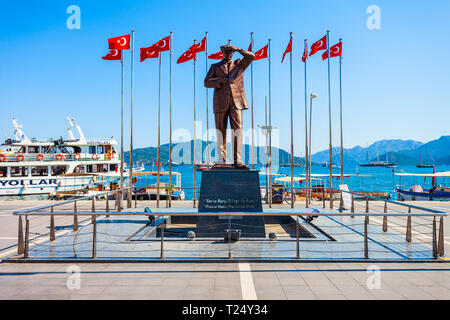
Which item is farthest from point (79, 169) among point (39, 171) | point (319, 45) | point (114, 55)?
point (319, 45)

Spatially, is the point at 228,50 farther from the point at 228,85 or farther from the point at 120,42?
the point at 120,42

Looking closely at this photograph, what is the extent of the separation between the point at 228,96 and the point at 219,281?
536cm

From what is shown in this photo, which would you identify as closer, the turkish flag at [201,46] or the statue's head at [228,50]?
the statue's head at [228,50]

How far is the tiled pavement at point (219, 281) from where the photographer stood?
376 cm

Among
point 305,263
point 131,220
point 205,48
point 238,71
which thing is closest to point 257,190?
point 305,263

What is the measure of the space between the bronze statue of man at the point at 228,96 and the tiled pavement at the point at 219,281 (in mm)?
3898

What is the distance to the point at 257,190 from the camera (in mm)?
7480

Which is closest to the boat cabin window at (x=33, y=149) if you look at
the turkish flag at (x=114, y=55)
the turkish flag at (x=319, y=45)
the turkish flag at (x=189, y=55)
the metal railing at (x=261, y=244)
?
the turkish flag at (x=114, y=55)

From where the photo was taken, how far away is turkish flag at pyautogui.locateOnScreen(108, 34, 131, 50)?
14.4 meters

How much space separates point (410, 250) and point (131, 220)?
23.1ft

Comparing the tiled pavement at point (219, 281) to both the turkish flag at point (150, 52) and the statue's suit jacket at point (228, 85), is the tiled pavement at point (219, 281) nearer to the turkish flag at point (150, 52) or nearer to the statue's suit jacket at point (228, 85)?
the statue's suit jacket at point (228, 85)

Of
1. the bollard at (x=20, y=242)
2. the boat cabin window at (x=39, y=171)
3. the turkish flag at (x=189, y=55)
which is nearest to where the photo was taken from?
the bollard at (x=20, y=242)

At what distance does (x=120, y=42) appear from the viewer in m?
14.5
